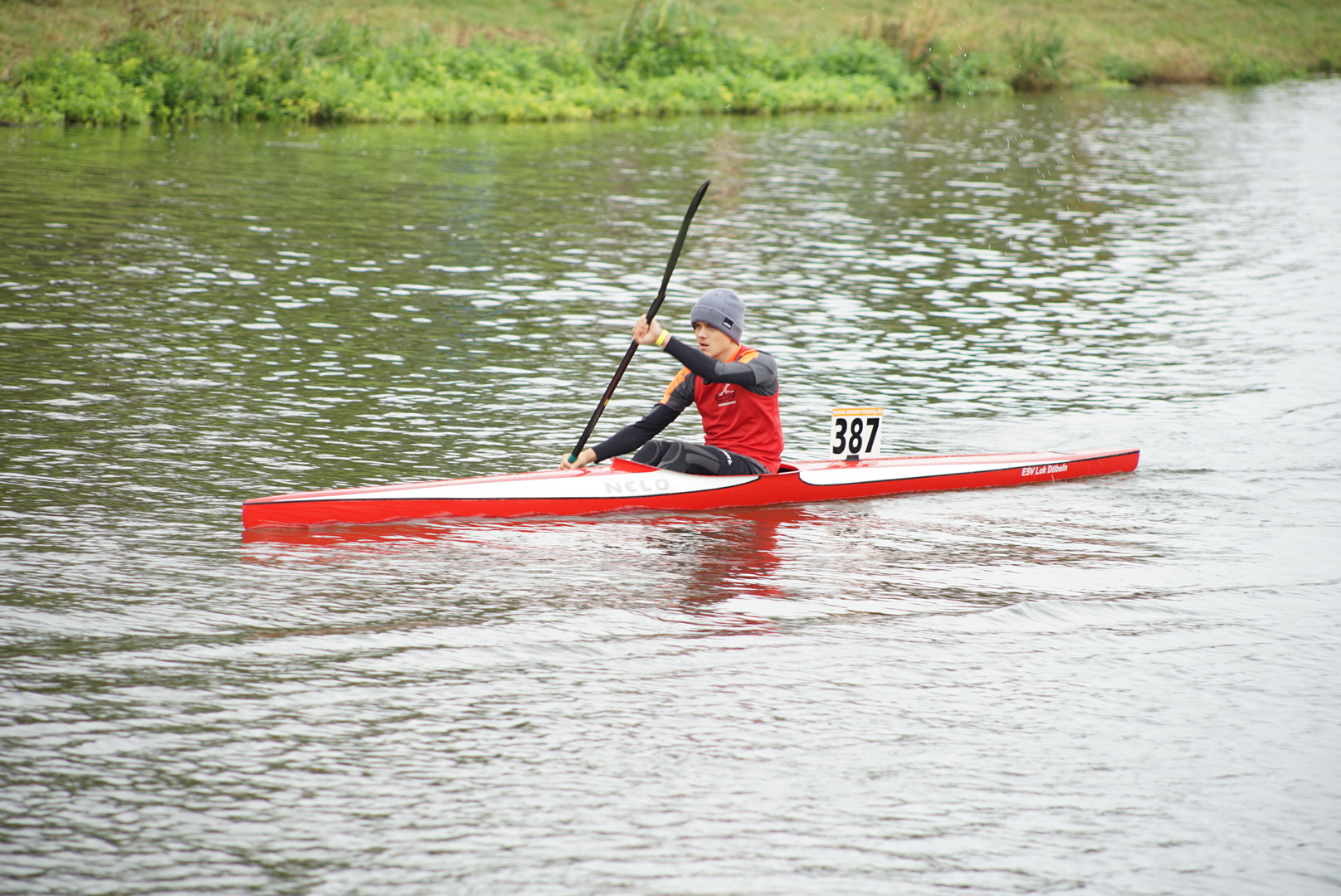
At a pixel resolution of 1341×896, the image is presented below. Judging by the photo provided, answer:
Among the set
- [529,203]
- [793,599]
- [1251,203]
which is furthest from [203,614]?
[1251,203]

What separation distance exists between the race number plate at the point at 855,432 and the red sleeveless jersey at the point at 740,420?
0.51m

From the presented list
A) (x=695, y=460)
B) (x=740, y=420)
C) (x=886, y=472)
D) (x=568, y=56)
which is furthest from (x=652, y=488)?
(x=568, y=56)

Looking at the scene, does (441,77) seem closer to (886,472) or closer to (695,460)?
(886,472)

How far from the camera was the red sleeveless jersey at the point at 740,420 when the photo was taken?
374 inches

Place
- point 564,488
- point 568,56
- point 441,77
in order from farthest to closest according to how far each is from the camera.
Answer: point 568,56, point 441,77, point 564,488

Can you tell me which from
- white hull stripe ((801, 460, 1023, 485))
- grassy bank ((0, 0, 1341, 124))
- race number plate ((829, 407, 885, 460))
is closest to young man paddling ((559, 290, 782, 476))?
white hull stripe ((801, 460, 1023, 485))

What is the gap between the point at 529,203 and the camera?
22109 millimetres

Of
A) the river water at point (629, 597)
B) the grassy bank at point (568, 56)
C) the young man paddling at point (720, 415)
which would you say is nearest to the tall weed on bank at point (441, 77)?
the grassy bank at point (568, 56)

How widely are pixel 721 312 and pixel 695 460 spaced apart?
3.17 ft

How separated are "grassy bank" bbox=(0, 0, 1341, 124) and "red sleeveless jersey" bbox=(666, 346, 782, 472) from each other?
→ 20647mm

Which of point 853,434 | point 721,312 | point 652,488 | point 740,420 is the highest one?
point 721,312

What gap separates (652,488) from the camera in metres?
9.38

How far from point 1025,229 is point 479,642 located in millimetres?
17417

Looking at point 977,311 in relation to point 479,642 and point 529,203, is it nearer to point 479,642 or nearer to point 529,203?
point 529,203
